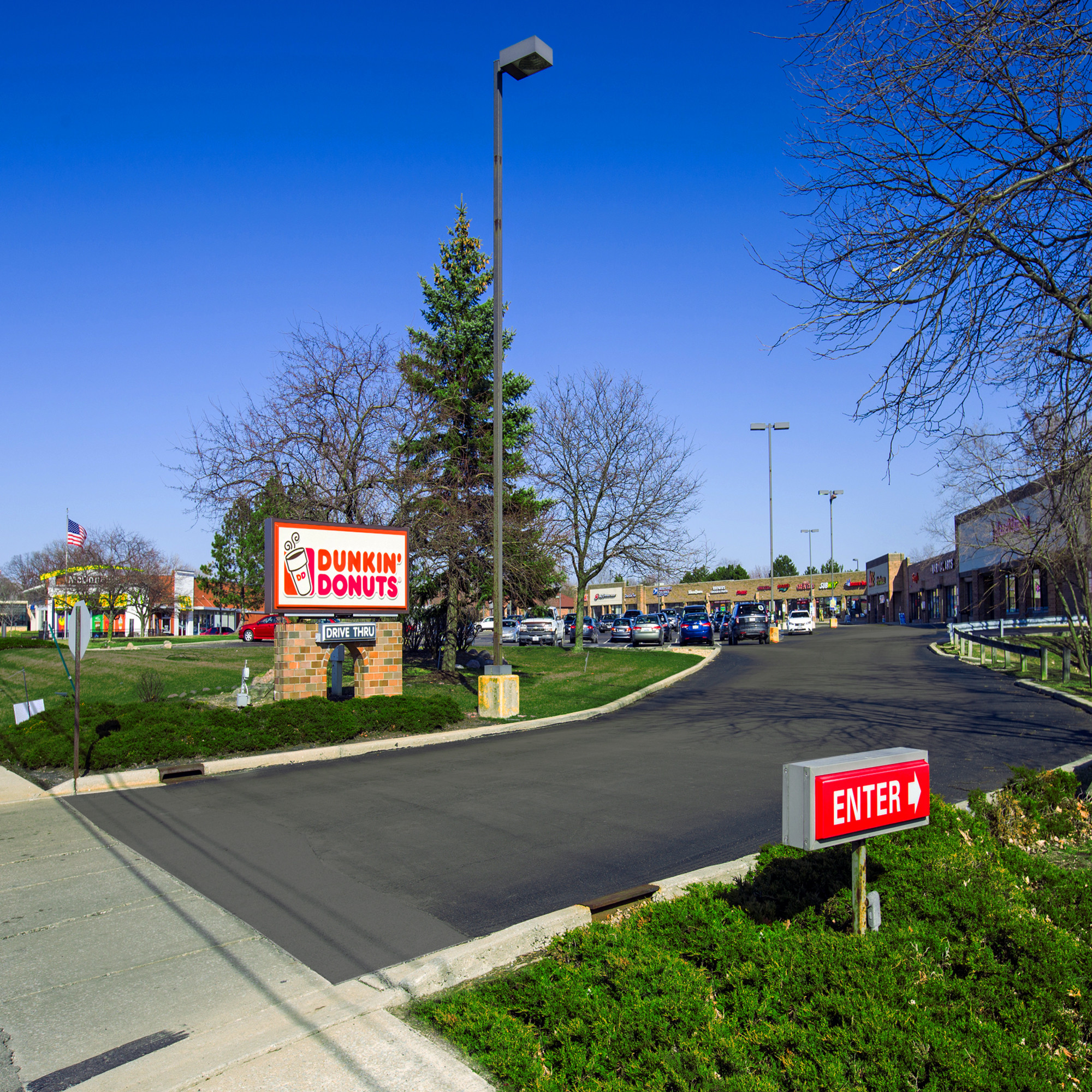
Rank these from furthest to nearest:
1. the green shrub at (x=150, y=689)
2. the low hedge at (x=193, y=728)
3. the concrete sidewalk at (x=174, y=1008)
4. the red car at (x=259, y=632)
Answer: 1. the red car at (x=259, y=632)
2. the green shrub at (x=150, y=689)
3. the low hedge at (x=193, y=728)
4. the concrete sidewalk at (x=174, y=1008)

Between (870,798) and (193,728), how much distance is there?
10.5 m

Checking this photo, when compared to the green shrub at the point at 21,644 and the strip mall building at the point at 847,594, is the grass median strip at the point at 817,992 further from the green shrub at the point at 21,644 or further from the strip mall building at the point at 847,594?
the strip mall building at the point at 847,594

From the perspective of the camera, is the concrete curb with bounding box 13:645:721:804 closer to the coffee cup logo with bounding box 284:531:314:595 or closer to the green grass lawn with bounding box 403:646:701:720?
the green grass lawn with bounding box 403:646:701:720

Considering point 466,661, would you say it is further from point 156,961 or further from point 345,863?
point 156,961

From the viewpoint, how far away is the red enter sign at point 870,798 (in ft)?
12.6

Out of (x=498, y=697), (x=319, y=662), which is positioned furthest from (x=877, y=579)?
(x=319, y=662)

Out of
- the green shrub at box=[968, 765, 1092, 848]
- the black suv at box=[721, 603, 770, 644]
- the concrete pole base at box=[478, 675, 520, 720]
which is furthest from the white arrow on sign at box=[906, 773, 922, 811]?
the black suv at box=[721, 603, 770, 644]

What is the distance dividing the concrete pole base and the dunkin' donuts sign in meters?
2.39

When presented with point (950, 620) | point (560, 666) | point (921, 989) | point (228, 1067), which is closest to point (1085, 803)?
point (921, 989)

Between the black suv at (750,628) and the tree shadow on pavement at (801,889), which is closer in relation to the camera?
the tree shadow on pavement at (801,889)

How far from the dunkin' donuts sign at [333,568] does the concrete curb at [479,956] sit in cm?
1039

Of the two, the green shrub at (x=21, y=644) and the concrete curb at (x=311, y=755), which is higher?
the concrete curb at (x=311, y=755)

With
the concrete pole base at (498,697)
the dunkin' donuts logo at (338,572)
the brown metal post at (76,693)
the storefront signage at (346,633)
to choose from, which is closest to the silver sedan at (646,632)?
the concrete pole base at (498,697)

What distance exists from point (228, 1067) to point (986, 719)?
1428cm
